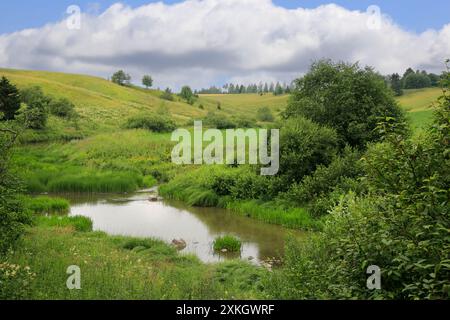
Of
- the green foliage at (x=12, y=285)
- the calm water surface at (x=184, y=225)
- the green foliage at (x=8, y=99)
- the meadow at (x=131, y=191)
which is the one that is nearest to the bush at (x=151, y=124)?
the meadow at (x=131, y=191)

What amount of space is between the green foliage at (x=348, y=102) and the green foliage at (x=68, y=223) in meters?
14.8

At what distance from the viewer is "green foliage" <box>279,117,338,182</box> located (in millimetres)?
24781

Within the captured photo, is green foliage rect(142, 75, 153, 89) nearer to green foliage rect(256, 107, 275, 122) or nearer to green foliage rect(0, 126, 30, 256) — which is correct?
green foliage rect(256, 107, 275, 122)

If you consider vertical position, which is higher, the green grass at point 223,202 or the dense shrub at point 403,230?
the dense shrub at point 403,230

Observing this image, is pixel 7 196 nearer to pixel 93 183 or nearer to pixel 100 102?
pixel 93 183

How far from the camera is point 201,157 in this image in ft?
133

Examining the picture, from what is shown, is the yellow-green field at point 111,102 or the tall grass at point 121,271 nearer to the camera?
the tall grass at point 121,271

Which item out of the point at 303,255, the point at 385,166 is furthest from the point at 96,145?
the point at 385,166

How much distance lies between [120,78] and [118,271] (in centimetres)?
14074

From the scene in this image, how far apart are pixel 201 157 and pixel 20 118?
96.4 feet

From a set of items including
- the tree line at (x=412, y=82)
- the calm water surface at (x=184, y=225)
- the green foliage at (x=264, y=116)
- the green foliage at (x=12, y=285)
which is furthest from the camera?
the green foliage at (x=264, y=116)

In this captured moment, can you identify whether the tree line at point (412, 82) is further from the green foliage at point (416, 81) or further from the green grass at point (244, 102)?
the green grass at point (244, 102)

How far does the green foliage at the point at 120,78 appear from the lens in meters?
145
